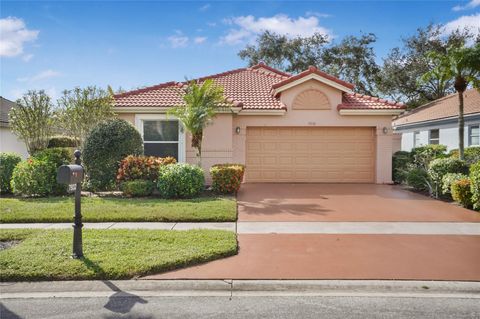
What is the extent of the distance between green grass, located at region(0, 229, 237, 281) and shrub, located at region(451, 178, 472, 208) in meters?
6.84

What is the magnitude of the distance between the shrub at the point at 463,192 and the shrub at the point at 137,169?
8.68m

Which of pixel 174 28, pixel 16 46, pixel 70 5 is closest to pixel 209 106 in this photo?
pixel 174 28

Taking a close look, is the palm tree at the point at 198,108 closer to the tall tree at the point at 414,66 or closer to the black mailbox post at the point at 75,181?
the black mailbox post at the point at 75,181

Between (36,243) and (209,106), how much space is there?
24.9ft

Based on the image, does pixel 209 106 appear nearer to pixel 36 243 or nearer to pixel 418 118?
pixel 36 243

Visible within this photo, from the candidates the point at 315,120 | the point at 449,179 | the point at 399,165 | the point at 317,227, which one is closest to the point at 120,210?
the point at 317,227

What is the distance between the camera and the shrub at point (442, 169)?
38.0ft

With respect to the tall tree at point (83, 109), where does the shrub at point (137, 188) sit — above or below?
below

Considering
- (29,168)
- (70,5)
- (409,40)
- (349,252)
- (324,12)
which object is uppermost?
(409,40)

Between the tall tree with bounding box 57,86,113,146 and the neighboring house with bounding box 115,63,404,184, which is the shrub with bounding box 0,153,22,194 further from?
the neighboring house with bounding box 115,63,404,184

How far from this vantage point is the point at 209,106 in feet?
41.0

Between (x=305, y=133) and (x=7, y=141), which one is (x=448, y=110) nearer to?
(x=305, y=133)

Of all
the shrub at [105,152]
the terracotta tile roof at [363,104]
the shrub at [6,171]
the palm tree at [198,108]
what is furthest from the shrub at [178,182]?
the terracotta tile roof at [363,104]

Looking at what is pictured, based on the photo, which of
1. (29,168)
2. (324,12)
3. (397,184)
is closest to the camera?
(29,168)
